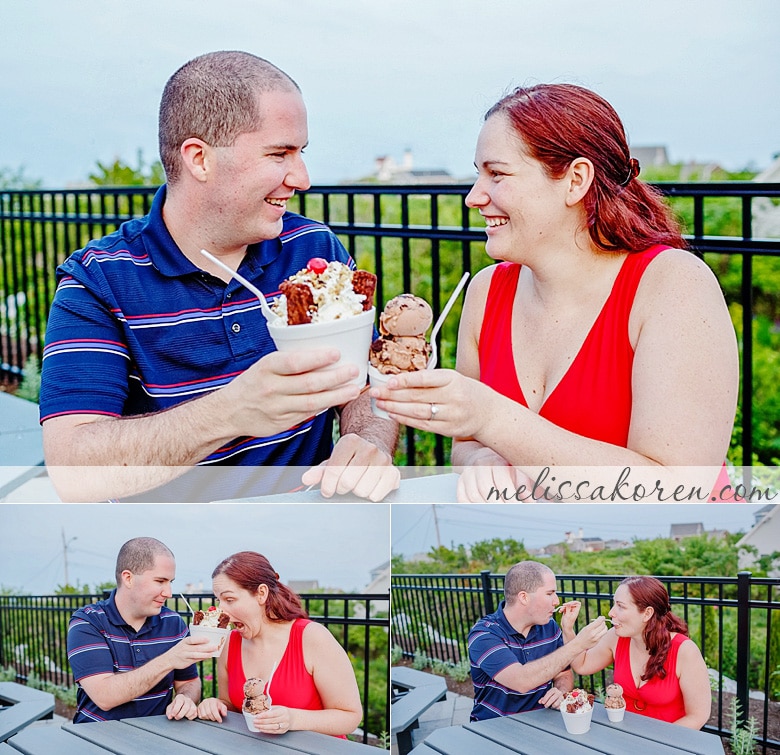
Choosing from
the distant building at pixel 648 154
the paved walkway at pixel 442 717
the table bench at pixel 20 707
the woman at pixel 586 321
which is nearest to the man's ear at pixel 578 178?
the woman at pixel 586 321

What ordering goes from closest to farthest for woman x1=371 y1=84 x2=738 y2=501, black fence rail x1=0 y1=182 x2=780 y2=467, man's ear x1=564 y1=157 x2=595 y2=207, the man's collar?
woman x1=371 y1=84 x2=738 y2=501 → man's ear x1=564 y1=157 x2=595 y2=207 → the man's collar → black fence rail x1=0 y1=182 x2=780 y2=467

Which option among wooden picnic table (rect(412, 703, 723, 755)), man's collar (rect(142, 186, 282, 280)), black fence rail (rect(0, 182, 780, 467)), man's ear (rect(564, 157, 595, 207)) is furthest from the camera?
black fence rail (rect(0, 182, 780, 467))

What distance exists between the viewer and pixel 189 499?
69.2 inches

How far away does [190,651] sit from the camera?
1.36m

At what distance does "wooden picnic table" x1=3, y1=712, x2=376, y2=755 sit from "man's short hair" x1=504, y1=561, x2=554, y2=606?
0.31 metres

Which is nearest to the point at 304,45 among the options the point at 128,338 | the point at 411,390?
the point at 128,338

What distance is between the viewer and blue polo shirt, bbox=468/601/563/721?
133cm

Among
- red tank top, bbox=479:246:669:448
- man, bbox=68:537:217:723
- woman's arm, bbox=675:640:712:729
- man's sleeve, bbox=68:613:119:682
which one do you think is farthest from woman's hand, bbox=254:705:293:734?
red tank top, bbox=479:246:669:448

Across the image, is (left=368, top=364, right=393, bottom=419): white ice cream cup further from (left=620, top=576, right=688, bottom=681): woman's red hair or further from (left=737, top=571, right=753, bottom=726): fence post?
(left=737, top=571, right=753, bottom=726): fence post

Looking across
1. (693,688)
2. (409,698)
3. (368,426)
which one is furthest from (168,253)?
(693,688)

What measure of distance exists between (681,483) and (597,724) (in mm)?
389

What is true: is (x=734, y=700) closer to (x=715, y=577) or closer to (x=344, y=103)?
(x=715, y=577)

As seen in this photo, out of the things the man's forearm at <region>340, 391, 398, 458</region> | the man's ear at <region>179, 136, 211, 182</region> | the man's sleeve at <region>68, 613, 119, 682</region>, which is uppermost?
the man's ear at <region>179, 136, 211, 182</region>

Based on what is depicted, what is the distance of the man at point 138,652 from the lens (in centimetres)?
135
